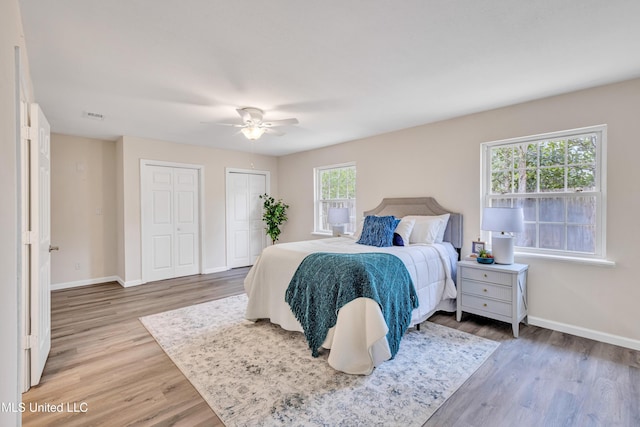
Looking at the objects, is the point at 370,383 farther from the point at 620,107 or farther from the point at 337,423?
the point at 620,107

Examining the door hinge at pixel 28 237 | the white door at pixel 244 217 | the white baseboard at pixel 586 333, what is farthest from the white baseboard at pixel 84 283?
the white baseboard at pixel 586 333

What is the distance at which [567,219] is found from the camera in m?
3.08

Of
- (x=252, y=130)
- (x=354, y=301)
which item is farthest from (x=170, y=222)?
(x=354, y=301)

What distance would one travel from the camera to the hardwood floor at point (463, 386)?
1.84 metres

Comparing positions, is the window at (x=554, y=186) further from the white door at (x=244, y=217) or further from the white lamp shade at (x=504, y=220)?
the white door at (x=244, y=217)

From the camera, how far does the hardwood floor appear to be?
1840 mm

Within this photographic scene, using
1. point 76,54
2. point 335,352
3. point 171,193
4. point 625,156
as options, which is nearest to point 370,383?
point 335,352

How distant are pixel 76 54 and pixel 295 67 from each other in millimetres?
1635

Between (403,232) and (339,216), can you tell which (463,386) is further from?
(339,216)

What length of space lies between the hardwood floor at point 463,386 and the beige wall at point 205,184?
5.45ft

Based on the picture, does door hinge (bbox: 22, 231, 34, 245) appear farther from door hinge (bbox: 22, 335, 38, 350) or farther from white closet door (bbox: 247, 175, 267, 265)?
white closet door (bbox: 247, 175, 267, 265)

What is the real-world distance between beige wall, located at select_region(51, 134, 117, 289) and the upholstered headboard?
14.4 ft

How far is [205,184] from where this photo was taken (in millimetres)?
5641

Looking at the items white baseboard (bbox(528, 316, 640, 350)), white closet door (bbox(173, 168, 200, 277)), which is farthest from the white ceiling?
white baseboard (bbox(528, 316, 640, 350))
